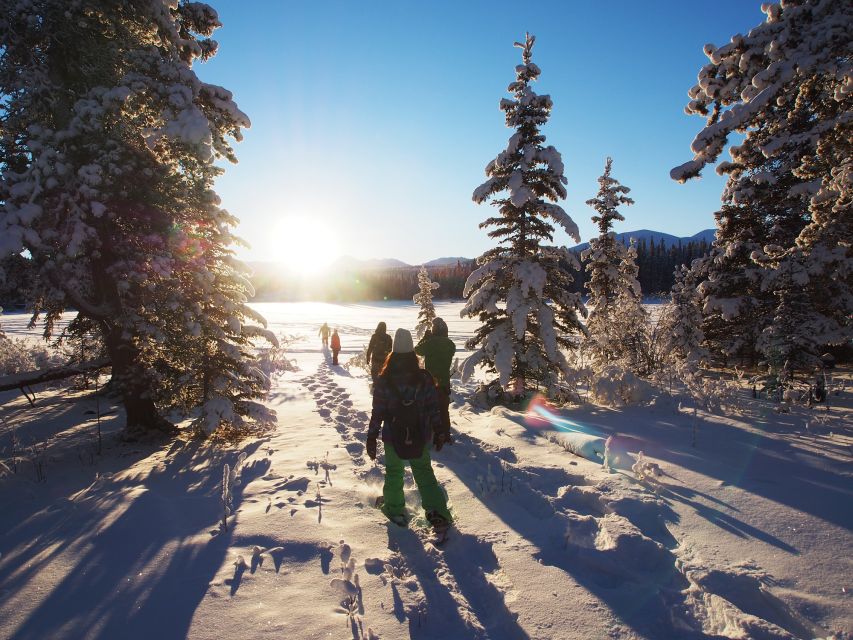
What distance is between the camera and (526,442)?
6.75 m

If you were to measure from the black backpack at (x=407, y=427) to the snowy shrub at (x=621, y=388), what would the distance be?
6.54 m

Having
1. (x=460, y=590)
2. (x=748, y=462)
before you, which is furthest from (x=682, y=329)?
(x=460, y=590)

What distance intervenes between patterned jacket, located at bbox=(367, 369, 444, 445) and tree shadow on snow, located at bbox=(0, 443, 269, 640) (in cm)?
174

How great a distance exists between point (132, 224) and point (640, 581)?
826 cm

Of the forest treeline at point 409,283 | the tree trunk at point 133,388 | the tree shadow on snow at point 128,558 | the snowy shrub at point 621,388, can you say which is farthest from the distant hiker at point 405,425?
the forest treeline at point 409,283

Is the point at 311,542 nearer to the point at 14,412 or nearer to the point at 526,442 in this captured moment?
the point at 526,442

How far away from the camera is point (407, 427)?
4121mm

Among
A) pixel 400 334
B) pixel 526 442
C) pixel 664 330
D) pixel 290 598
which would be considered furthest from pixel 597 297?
pixel 290 598

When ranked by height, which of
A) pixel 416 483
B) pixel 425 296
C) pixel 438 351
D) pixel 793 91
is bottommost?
pixel 416 483

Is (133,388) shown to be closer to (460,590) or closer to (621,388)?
(460,590)

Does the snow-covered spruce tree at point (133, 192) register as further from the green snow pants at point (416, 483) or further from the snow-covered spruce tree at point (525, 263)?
the snow-covered spruce tree at point (525, 263)

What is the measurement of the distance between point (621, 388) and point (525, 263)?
142 inches

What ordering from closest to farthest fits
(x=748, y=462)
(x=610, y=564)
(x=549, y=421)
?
(x=610, y=564), (x=748, y=462), (x=549, y=421)

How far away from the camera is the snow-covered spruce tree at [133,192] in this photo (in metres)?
5.64
